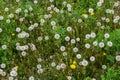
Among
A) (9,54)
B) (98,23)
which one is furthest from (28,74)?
(98,23)

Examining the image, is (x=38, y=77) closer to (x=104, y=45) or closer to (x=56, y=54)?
(x=56, y=54)

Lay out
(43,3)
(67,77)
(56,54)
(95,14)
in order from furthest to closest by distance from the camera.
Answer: (43,3)
(95,14)
(56,54)
(67,77)

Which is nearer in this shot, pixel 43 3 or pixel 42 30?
pixel 42 30

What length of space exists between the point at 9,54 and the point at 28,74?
1.91 ft

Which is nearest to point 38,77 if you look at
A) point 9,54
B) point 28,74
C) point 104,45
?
point 28,74

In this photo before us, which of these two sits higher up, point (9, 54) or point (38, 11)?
point (38, 11)

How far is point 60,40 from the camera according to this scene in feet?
19.8

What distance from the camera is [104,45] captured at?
5793 millimetres

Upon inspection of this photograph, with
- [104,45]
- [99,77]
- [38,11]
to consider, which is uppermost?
[38,11]

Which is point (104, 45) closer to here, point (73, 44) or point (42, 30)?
point (73, 44)

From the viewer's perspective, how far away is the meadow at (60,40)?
566 centimetres

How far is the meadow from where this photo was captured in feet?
18.6

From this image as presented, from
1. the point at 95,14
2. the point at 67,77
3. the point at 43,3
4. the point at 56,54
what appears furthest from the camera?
the point at 43,3

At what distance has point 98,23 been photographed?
626 cm
